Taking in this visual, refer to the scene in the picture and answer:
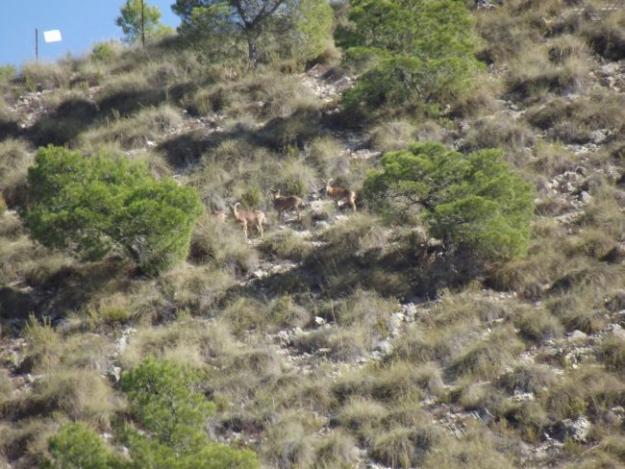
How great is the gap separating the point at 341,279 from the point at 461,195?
2.35 meters

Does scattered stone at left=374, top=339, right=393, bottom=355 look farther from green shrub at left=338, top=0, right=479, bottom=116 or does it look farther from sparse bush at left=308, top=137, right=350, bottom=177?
green shrub at left=338, top=0, right=479, bottom=116

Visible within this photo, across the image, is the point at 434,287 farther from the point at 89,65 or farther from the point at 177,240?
the point at 89,65

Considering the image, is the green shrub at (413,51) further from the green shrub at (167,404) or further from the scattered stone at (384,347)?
the green shrub at (167,404)

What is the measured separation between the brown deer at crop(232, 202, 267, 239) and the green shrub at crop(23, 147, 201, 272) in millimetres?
1281

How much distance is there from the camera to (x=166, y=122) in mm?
21562

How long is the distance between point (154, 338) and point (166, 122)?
8.03m

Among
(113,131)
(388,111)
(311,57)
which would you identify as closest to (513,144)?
(388,111)

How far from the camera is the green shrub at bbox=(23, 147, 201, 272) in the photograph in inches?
614

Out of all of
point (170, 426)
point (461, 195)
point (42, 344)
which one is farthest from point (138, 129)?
point (170, 426)

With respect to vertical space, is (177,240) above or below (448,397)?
above

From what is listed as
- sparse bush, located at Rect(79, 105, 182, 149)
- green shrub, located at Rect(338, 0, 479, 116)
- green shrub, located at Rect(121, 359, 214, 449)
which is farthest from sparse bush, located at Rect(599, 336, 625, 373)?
sparse bush, located at Rect(79, 105, 182, 149)

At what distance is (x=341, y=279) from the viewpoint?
52.0ft

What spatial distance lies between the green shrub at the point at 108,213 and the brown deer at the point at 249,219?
1281 mm

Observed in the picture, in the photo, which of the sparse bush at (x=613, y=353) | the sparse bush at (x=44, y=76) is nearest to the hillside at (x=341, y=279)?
the sparse bush at (x=613, y=353)
